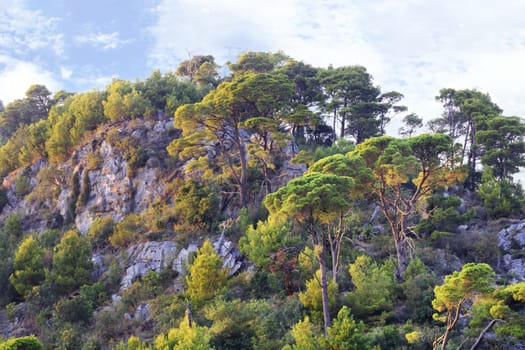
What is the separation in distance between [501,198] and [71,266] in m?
24.3

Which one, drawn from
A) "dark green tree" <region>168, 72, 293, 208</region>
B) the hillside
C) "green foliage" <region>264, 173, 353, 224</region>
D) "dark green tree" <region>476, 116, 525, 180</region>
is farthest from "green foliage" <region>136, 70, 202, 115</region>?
"dark green tree" <region>476, 116, 525, 180</region>

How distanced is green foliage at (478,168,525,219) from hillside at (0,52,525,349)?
9 centimetres

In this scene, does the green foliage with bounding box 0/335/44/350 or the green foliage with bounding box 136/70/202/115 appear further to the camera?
the green foliage with bounding box 136/70/202/115

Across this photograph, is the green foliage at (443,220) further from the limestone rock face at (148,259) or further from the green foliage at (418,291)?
the limestone rock face at (148,259)

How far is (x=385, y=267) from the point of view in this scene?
20.2 m

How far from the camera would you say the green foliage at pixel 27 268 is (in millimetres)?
24219

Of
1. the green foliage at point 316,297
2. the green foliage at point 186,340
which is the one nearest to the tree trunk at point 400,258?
the green foliage at point 316,297

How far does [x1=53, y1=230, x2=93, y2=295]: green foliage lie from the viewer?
937 inches

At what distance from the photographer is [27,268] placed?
24.5 metres

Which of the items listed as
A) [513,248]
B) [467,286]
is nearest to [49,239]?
[467,286]

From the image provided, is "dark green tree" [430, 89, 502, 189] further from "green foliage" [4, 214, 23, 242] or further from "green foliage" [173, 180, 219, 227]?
"green foliage" [4, 214, 23, 242]

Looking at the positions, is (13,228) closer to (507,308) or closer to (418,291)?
(418,291)

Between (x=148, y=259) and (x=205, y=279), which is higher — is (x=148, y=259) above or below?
below

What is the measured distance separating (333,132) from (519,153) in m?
14.4
